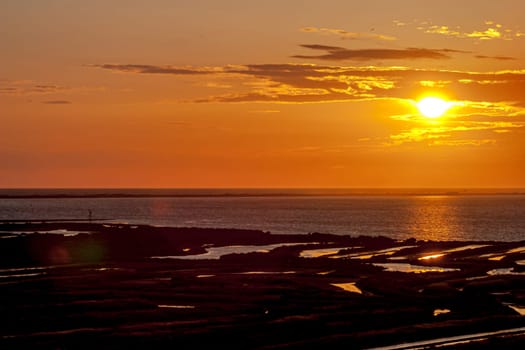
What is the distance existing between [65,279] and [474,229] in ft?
350

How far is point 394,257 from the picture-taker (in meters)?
84.7

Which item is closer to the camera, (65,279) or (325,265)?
(65,279)

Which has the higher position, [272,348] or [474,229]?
[474,229]

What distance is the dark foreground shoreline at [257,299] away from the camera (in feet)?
130

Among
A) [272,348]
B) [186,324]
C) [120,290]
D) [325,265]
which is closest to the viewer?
[272,348]

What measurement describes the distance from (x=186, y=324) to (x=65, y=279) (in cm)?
2052

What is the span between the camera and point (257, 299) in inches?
1980

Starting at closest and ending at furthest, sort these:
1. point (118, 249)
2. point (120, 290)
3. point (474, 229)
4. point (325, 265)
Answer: point (120, 290) → point (325, 265) → point (118, 249) → point (474, 229)

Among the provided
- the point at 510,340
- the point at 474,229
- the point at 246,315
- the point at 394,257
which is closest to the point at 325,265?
the point at 394,257

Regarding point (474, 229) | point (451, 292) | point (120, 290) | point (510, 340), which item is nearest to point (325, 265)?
point (451, 292)

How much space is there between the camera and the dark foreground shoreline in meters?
39.6

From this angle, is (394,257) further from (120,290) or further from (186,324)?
(186,324)

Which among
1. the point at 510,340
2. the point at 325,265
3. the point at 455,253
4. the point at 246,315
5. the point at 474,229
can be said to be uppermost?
the point at 474,229

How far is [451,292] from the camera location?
5509 centimetres
